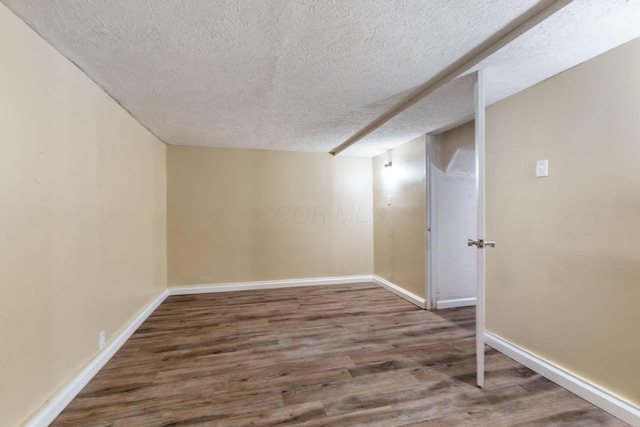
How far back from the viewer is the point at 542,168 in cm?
194

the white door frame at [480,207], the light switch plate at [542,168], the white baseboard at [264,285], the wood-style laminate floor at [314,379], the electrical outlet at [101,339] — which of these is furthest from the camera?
the white baseboard at [264,285]

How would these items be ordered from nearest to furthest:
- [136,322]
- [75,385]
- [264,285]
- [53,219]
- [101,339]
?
[53,219] < [75,385] < [101,339] < [136,322] < [264,285]

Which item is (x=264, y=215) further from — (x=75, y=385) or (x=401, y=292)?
(x=75, y=385)

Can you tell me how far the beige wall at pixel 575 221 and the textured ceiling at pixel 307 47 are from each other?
24 cm

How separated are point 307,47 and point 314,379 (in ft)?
7.28

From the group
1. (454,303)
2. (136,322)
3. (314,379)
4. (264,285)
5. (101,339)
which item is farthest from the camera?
(264,285)

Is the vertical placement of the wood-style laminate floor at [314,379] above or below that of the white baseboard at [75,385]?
below

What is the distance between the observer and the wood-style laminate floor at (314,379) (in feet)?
5.02

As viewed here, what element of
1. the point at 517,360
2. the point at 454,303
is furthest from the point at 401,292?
the point at 517,360

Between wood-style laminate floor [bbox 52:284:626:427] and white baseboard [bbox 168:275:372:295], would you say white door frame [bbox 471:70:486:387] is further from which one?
white baseboard [bbox 168:275:372:295]

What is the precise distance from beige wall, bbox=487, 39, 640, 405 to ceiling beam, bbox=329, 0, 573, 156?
0.69m

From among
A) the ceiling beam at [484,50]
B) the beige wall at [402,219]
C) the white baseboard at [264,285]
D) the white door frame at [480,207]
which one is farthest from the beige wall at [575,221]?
the white baseboard at [264,285]

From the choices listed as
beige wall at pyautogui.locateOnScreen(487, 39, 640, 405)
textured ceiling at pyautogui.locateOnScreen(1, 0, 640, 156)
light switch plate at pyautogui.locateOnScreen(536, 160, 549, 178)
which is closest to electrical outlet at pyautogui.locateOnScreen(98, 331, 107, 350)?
textured ceiling at pyautogui.locateOnScreen(1, 0, 640, 156)

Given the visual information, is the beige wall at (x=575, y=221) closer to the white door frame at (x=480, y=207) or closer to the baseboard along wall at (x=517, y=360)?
the baseboard along wall at (x=517, y=360)
